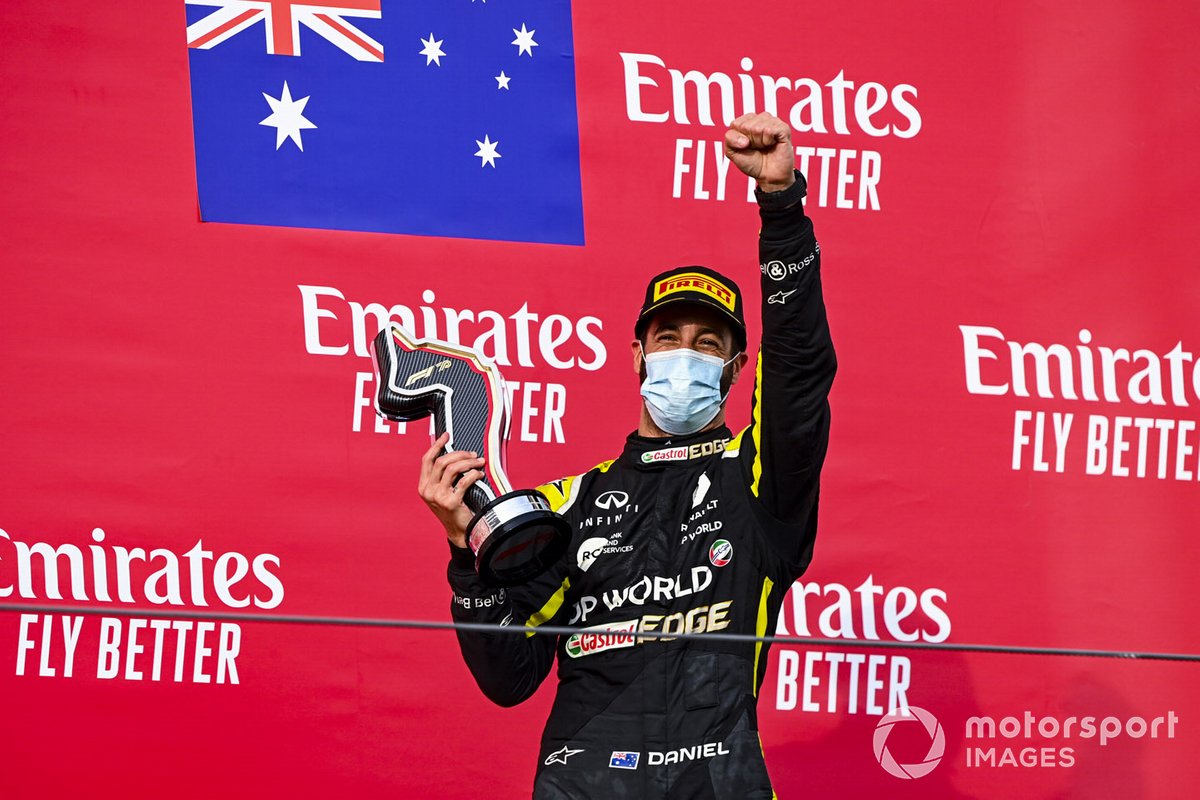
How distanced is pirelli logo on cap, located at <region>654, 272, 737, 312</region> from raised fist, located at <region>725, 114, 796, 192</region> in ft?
0.83

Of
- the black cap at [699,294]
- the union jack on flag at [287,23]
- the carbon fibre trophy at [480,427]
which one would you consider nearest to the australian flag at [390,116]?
the union jack on flag at [287,23]

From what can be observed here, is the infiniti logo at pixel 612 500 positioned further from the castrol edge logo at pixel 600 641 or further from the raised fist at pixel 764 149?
the raised fist at pixel 764 149

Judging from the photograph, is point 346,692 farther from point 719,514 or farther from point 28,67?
point 28,67

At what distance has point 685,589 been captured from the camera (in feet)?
5.56

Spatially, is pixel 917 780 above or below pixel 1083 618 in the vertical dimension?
below

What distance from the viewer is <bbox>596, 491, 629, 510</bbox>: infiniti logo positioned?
178cm

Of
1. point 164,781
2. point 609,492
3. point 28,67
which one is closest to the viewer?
point 609,492

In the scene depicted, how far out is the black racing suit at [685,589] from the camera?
5.31 ft

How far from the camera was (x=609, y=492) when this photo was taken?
1.80m

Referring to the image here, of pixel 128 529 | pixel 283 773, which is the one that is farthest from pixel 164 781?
pixel 128 529

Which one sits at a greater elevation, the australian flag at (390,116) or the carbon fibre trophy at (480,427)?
the australian flag at (390,116)

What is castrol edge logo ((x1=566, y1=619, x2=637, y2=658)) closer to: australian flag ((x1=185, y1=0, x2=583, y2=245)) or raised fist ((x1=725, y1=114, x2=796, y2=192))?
raised fist ((x1=725, y1=114, x2=796, y2=192))

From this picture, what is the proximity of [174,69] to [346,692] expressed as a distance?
98 cm

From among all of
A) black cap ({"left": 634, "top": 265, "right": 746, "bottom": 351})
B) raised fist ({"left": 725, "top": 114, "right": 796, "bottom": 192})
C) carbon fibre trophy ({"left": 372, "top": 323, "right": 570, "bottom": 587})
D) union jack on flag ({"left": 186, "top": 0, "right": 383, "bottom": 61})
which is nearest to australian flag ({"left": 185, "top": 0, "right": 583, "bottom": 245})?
union jack on flag ({"left": 186, "top": 0, "right": 383, "bottom": 61})
